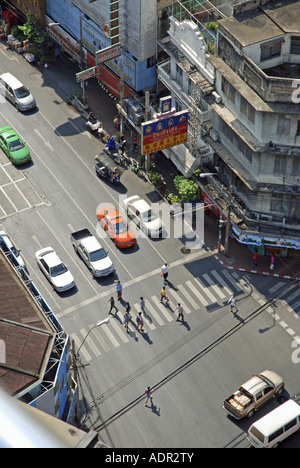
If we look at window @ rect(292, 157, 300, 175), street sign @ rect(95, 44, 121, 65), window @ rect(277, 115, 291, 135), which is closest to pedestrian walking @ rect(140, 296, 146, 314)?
window @ rect(292, 157, 300, 175)

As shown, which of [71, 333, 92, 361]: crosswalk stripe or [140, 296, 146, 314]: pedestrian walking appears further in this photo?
[140, 296, 146, 314]: pedestrian walking

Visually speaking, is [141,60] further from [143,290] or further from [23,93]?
[143,290]

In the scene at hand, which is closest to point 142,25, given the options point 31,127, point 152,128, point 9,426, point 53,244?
point 152,128

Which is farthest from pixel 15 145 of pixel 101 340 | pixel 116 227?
pixel 101 340

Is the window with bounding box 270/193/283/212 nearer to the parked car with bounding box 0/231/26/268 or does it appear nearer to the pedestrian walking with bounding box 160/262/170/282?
the pedestrian walking with bounding box 160/262/170/282

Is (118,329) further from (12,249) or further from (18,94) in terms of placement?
(18,94)
